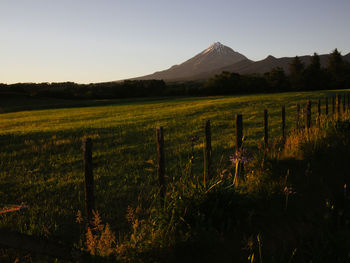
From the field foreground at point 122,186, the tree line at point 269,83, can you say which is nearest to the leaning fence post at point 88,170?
the field foreground at point 122,186

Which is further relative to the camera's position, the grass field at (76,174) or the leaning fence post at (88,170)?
the grass field at (76,174)

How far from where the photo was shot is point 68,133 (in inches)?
671

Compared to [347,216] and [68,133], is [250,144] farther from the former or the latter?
[68,133]

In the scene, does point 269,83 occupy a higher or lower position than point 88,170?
higher

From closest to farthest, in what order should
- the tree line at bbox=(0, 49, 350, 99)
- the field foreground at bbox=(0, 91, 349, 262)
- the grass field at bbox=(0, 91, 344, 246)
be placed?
the field foreground at bbox=(0, 91, 349, 262), the grass field at bbox=(0, 91, 344, 246), the tree line at bbox=(0, 49, 350, 99)

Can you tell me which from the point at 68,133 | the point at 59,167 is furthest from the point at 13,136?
the point at 59,167

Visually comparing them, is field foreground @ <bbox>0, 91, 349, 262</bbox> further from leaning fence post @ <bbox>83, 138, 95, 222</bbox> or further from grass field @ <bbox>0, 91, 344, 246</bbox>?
leaning fence post @ <bbox>83, 138, 95, 222</bbox>

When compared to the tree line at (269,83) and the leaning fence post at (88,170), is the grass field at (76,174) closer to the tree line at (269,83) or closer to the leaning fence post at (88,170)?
the leaning fence post at (88,170)

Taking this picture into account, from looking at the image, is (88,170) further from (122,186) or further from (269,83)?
(269,83)

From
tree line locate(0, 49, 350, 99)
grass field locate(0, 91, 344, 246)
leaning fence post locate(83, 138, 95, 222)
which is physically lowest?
grass field locate(0, 91, 344, 246)

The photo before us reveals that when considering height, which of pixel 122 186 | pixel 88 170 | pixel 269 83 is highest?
pixel 269 83

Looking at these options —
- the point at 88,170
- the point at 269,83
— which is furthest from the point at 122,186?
the point at 269,83

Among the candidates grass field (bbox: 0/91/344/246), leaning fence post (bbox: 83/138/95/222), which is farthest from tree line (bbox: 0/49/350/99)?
leaning fence post (bbox: 83/138/95/222)

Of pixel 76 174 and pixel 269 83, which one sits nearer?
pixel 76 174
